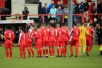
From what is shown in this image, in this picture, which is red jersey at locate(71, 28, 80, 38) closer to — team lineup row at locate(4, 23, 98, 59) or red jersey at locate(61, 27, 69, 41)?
team lineup row at locate(4, 23, 98, 59)

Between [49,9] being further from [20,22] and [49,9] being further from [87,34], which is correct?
[87,34]

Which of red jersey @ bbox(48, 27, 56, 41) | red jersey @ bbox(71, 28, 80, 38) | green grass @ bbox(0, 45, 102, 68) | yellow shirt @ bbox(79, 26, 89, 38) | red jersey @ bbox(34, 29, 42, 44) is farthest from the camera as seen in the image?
yellow shirt @ bbox(79, 26, 89, 38)

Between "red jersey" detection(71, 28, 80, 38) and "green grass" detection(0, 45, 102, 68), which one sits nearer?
"green grass" detection(0, 45, 102, 68)

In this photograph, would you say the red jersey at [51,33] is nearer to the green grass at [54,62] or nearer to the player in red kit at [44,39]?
the player in red kit at [44,39]

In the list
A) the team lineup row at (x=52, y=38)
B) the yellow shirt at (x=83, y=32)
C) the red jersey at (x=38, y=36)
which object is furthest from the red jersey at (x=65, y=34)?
the red jersey at (x=38, y=36)

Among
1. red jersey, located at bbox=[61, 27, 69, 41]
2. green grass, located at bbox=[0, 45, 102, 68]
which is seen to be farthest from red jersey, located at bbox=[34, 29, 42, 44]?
red jersey, located at bbox=[61, 27, 69, 41]

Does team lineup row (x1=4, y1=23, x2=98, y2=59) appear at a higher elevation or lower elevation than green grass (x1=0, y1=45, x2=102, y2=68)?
higher

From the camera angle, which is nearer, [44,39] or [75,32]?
[44,39]

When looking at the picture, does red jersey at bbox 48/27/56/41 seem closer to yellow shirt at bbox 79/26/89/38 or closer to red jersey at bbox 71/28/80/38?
red jersey at bbox 71/28/80/38

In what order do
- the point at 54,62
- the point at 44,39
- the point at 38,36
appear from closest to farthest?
the point at 54,62, the point at 38,36, the point at 44,39

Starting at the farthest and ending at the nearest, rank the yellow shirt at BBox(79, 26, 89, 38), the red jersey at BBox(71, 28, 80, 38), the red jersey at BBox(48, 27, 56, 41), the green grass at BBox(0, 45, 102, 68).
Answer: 1. the yellow shirt at BBox(79, 26, 89, 38)
2. the red jersey at BBox(71, 28, 80, 38)
3. the red jersey at BBox(48, 27, 56, 41)
4. the green grass at BBox(0, 45, 102, 68)

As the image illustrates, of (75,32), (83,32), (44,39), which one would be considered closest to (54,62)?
(44,39)

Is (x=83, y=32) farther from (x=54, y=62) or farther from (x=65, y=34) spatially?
(x=54, y=62)

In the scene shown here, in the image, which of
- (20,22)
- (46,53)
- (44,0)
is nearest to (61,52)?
(46,53)
